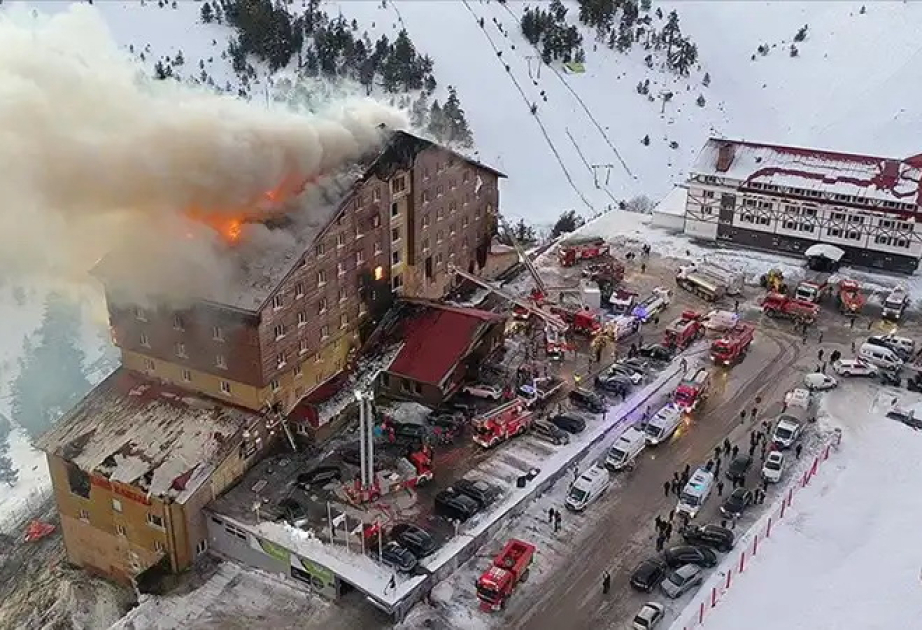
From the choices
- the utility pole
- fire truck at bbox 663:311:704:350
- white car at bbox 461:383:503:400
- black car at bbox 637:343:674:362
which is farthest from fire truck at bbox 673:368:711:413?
the utility pole

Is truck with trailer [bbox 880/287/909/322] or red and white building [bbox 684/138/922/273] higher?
red and white building [bbox 684/138/922/273]

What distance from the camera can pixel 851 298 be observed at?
2333 inches

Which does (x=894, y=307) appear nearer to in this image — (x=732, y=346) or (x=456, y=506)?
(x=732, y=346)

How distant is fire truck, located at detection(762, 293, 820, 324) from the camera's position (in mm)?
57344

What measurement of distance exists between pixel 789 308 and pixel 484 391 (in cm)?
2145

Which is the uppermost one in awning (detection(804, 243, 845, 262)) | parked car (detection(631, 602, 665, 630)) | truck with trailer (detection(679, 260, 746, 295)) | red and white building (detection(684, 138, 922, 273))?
red and white building (detection(684, 138, 922, 273))

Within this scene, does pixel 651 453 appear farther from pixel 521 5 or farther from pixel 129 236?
pixel 521 5

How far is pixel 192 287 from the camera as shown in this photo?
4159cm

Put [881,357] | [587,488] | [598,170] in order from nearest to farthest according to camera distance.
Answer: [587,488]
[881,357]
[598,170]

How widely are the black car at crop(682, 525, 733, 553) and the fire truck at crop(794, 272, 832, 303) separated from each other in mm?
25399

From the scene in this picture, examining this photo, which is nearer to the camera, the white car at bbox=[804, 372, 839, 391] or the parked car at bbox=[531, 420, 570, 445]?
the parked car at bbox=[531, 420, 570, 445]

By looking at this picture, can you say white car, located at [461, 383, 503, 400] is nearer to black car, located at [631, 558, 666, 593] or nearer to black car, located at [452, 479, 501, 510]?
black car, located at [452, 479, 501, 510]

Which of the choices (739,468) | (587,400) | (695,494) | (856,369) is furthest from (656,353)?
(695,494)

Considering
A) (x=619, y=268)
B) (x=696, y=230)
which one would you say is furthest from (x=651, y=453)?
(x=696, y=230)
